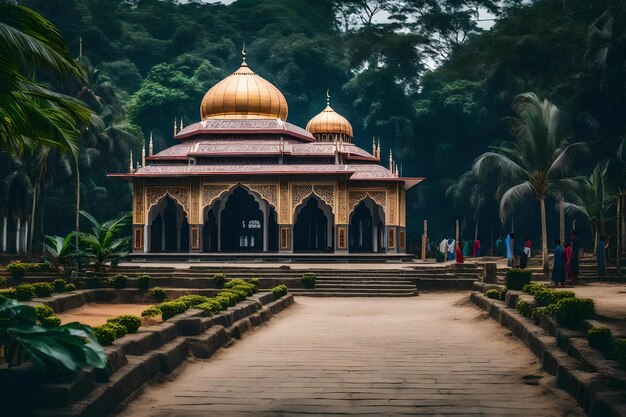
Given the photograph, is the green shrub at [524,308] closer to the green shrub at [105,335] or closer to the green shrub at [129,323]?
the green shrub at [129,323]

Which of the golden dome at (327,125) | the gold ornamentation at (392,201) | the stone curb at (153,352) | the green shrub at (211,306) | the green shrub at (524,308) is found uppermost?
the golden dome at (327,125)

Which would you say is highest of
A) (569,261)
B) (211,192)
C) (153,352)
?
(211,192)

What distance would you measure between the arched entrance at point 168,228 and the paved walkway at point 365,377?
22440 millimetres

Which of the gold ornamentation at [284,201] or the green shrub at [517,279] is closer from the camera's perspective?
the green shrub at [517,279]

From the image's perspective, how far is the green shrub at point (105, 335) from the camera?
8555 mm

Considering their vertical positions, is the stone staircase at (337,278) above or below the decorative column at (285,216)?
below

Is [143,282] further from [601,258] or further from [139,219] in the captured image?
[139,219]

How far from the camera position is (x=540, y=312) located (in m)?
12.4

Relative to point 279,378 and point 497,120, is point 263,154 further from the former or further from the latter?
point 279,378

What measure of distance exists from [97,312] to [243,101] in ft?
69.4

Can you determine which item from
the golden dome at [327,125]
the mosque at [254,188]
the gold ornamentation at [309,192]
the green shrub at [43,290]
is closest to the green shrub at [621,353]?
the green shrub at [43,290]

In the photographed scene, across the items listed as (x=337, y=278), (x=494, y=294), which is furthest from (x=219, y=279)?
(x=494, y=294)

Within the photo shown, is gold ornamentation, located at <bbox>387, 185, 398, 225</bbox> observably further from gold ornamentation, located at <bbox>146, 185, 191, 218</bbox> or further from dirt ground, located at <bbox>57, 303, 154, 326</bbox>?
dirt ground, located at <bbox>57, 303, 154, 326</bbox>

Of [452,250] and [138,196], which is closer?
[138,196]
